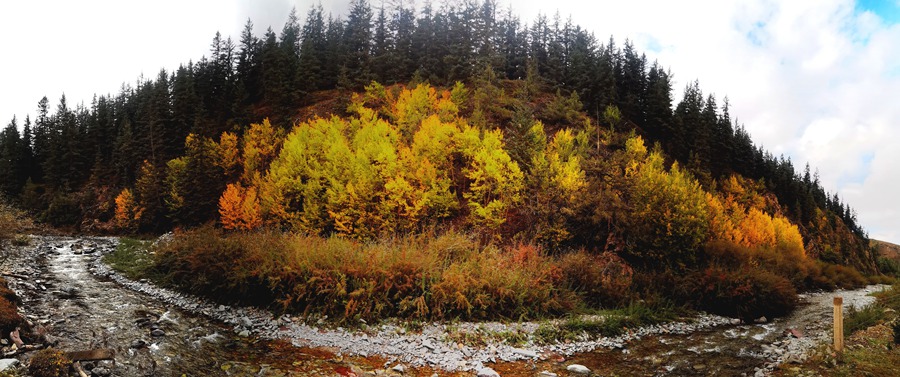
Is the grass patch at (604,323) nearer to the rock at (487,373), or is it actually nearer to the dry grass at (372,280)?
the dry grass at (372,280)

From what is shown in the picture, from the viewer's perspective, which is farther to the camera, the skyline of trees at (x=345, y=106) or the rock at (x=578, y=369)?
the skyline of trees at (x=345, y=106)

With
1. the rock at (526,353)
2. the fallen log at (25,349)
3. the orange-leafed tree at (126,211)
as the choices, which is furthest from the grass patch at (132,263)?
the orange-leafed tree at (126,211)

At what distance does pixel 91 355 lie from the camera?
893 cm

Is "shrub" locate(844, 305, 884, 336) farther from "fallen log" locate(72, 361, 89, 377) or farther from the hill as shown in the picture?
the hill

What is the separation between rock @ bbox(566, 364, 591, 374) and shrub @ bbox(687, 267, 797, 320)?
13086 mm

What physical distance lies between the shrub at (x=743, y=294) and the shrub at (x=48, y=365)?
2417 cm

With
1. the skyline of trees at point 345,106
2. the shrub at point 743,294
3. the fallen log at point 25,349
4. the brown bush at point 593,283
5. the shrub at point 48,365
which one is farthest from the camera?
the skyline of trees at point 345,106

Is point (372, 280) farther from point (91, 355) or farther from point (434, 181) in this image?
point (434, 181)

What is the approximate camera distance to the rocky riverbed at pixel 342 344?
10.8 meters

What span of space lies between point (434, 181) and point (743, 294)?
19200 millimetres

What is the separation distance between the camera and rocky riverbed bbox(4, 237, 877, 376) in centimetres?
1080

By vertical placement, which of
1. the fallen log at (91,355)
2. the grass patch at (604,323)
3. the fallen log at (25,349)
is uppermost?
the fallen log at (25,349)

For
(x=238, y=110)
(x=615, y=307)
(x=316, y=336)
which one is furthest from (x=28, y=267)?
(x=238, y=110)

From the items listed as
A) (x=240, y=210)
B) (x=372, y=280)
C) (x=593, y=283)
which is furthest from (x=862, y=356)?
(x=240, y=210)
